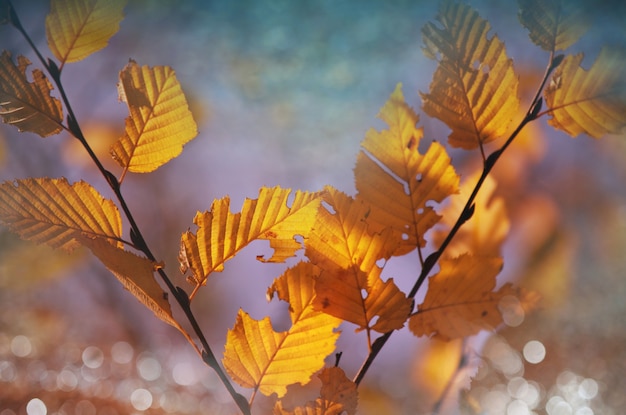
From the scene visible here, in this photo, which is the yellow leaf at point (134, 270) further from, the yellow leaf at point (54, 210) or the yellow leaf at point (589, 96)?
the yellow leaf at point (589, 96)

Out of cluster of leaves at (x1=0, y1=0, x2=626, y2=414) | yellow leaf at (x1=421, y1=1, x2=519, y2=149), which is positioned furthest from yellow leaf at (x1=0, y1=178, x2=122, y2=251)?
yellow leaf at (x1=421, y1=1, x2=519, y2=149)

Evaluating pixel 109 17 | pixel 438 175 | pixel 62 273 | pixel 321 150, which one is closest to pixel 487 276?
pixel 438 175

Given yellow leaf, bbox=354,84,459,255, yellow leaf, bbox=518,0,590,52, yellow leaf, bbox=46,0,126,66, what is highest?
yellow leaf, bbox=518,0,590,52

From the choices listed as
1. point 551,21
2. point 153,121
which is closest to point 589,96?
point 551,21

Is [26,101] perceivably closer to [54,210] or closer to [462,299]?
[54,210]

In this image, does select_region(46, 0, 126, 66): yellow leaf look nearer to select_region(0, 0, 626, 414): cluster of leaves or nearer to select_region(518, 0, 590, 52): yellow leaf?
select_region(0, 0, 626, 414): cluster of leaves

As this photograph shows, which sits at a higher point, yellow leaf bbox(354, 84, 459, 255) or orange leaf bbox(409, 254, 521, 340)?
yellow leaf bbox(354, 84, 459, 255)
